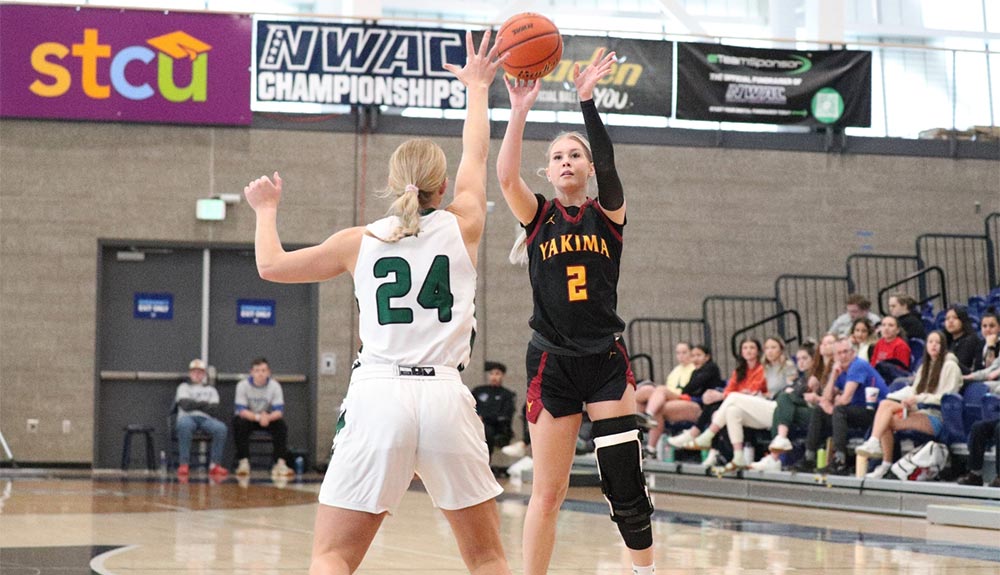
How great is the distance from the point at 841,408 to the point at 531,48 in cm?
662

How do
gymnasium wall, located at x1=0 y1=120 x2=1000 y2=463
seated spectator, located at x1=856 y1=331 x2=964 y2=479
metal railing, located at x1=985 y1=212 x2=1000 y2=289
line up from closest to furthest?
seated spectator, located at x1=856 y1=331 x2=964 y2=479, metal railing, located at x1=985 y1=212 x2=1000 y2=289, gymnasium wall, located at x1=0 y1=120 x2=1000 y2=463

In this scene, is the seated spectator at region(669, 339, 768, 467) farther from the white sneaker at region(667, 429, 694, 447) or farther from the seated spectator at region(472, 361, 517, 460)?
the seated spectator at region(472, 361, 517, 460)

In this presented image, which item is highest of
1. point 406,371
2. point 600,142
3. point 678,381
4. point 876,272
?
point 876,272

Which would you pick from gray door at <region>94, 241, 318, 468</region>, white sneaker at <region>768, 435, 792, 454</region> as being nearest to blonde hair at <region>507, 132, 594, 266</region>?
white sneaker at <region>768, 435, 792, 454</region>

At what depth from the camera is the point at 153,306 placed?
1559 cm

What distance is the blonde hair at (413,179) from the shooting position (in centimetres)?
339

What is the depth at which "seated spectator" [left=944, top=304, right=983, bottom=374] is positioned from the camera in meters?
10.5

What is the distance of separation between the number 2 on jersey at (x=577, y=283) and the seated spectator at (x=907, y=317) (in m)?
8.34

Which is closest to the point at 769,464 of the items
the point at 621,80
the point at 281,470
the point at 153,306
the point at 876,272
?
the point at 281,470

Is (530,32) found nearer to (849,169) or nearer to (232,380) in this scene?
(232,380)

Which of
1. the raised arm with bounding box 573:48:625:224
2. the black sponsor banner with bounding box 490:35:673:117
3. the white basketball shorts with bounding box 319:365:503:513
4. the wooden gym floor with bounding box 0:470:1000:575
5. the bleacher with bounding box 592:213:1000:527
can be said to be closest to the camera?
the white basketball shorts with bounding box 319:365:503:513

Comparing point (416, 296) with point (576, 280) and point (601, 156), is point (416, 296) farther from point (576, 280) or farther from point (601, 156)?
point (601, 156)

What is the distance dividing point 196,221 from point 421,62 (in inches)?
129

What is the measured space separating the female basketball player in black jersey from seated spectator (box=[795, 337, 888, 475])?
6.56 m
